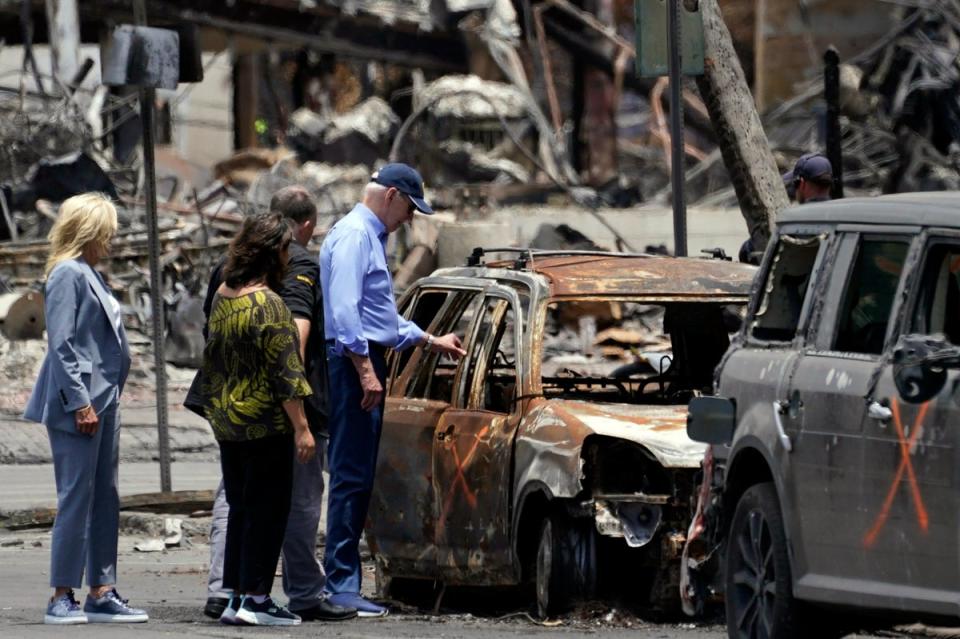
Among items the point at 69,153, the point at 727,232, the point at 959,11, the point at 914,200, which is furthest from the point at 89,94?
the point at 914,200

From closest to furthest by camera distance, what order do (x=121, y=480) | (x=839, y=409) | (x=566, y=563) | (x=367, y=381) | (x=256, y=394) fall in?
(x=839, y=409), (x=256, y=394), (x=566, y=563), (x=367, y=381), (x=121, y=480)

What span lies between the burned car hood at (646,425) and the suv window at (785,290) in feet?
2.93

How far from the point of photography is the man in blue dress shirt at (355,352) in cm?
991

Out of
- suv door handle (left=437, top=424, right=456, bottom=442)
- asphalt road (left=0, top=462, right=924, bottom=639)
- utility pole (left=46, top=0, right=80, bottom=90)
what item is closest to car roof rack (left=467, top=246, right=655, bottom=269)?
suv door handle (left=437, top=424, right=456, bottom=442)

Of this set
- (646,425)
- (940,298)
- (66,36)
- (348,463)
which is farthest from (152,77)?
(66,36)

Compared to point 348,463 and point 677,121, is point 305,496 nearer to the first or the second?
point 348,463

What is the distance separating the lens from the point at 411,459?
34.7 feet

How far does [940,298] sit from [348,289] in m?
3.48

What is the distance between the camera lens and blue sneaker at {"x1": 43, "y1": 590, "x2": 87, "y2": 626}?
940 centimetres

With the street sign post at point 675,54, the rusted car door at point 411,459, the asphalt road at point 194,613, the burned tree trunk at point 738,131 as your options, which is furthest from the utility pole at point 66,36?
the rusted car door at point 411,459

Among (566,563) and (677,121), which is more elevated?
(677,121)

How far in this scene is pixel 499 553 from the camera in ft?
32.3

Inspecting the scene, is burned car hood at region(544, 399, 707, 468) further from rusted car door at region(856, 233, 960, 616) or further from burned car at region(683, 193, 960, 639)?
rusted car door at region(856, 233, 960, 616)

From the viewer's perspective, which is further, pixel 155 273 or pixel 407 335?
pixel 155 273
